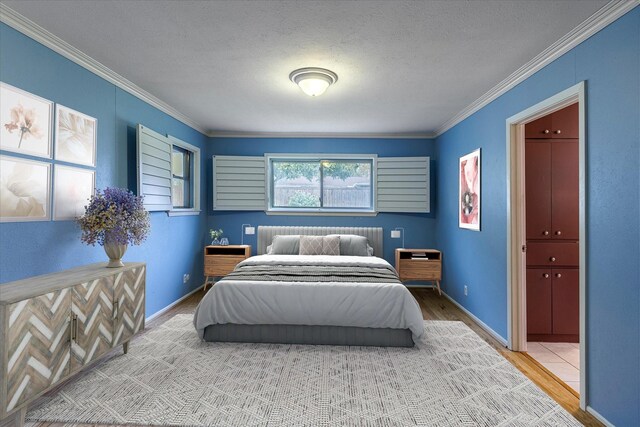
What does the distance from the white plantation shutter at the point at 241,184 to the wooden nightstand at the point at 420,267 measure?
2.48m

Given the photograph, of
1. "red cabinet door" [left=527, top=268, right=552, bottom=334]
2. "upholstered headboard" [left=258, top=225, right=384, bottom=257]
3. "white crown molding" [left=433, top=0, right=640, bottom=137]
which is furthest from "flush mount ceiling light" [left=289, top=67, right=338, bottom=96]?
"red cabinet door" [left=527, top=268, right=552, bottom=334]

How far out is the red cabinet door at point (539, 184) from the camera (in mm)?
3541

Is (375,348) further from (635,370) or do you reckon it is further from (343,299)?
(635,370)

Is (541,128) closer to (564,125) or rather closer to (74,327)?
(564,125)

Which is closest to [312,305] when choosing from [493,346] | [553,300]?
[493,346]

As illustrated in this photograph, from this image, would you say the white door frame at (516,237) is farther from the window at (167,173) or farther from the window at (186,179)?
the window at (186,179)

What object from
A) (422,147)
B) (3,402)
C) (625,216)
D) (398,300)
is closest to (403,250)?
(422,147)

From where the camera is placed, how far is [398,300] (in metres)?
3.21

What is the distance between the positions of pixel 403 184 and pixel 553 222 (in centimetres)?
246

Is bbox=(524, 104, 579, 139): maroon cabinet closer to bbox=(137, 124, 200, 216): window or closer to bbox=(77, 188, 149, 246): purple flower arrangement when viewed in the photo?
bbox=(77, 188, 149, 246): purple flower arrangement

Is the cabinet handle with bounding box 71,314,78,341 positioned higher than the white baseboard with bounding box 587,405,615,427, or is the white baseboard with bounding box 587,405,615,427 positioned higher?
the cabinet handle with bounding box 71,314,78,341

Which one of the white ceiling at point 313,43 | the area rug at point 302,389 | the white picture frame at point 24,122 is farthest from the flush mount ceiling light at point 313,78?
the area rug at point 302,389

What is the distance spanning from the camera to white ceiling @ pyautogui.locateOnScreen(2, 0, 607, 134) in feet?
7.28

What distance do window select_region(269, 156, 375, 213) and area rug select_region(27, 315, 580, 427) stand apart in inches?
122
